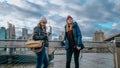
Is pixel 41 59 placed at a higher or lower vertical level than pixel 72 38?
lower

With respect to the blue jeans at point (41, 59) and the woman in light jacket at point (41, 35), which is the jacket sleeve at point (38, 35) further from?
the blue jeans at point (41, 59)

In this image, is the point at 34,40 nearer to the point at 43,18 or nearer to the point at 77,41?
the point at 43,18

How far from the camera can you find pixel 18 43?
7703 millimetres

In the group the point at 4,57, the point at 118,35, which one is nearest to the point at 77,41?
the point at 118,35

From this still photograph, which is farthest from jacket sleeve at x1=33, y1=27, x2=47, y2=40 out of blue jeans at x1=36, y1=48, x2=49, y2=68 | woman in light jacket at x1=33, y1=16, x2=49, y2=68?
blue jeans at x1=36, y1=48, x2=49, y2=68

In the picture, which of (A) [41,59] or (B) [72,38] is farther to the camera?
(B) [72,38]

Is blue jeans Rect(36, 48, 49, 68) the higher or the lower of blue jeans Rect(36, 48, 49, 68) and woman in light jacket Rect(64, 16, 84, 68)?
the lower

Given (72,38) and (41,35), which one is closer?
(41,35)

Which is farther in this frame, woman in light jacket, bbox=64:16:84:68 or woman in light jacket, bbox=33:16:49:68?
woman in light jacket, bbox=64:16:84:68

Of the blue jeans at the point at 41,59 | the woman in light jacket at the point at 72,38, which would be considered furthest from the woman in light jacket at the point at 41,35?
the woman in light jacket at the point at 72,38

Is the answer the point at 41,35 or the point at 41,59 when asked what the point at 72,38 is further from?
the point at 41,59

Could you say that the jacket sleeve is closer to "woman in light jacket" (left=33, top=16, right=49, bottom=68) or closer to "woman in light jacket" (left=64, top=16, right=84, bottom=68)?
"woman in light jacket" (left=33, top=16, right=49, bottom=68)

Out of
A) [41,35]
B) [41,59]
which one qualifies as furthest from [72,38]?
[41,59]

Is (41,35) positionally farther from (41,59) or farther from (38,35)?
(41,59)
